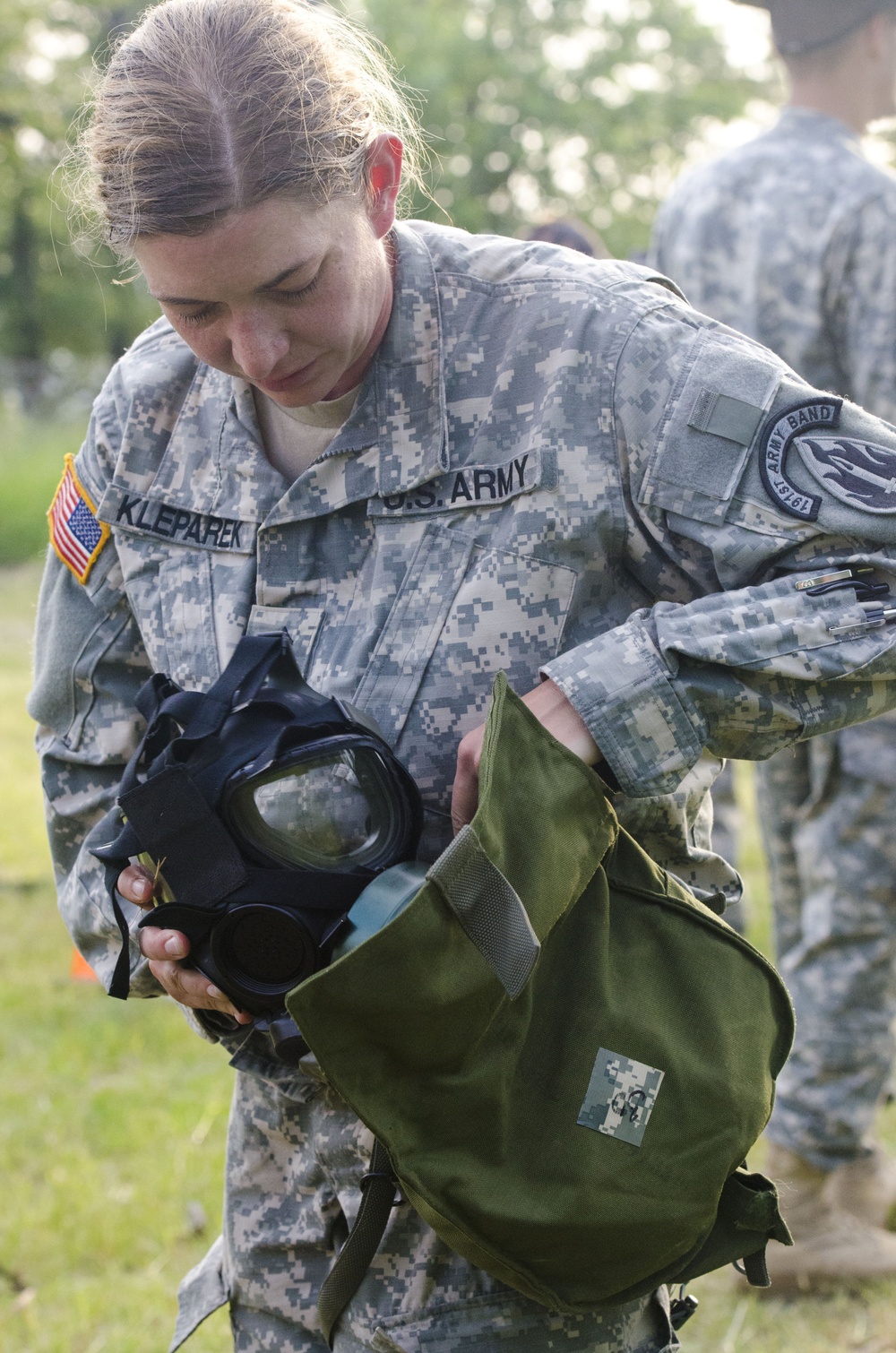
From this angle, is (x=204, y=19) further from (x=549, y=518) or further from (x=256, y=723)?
A: (x=256, y=723)

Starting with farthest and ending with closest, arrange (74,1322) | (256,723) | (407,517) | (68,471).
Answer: (74,1322), (68,471), (407,517), (256,723)

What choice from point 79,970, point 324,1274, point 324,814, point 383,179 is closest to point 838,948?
point 324,1274

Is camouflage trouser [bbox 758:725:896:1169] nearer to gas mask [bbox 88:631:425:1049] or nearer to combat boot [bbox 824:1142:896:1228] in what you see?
combat boot [bbox 824:1142:896:1228]

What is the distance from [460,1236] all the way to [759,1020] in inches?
15.1

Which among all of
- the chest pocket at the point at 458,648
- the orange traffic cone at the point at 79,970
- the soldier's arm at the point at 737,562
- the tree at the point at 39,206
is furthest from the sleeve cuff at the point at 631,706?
the tree at the point at 39,206

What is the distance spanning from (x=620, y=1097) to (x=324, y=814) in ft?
1.37

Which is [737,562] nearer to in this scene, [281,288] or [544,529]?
[544,529]

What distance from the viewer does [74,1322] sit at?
2.90 meters

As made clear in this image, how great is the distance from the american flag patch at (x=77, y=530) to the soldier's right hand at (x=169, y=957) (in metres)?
0.49

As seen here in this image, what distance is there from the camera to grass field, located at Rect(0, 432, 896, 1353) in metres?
2.89

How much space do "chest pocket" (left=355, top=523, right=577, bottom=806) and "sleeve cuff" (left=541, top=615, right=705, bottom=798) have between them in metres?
0.10

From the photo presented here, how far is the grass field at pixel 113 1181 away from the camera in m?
2.89

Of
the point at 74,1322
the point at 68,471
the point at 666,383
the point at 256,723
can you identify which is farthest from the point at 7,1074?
the point at 666,383

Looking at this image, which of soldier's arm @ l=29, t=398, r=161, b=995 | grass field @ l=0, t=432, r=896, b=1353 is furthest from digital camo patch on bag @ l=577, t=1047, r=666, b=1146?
grass field @ l=0, t=432, r=896, b=1353
